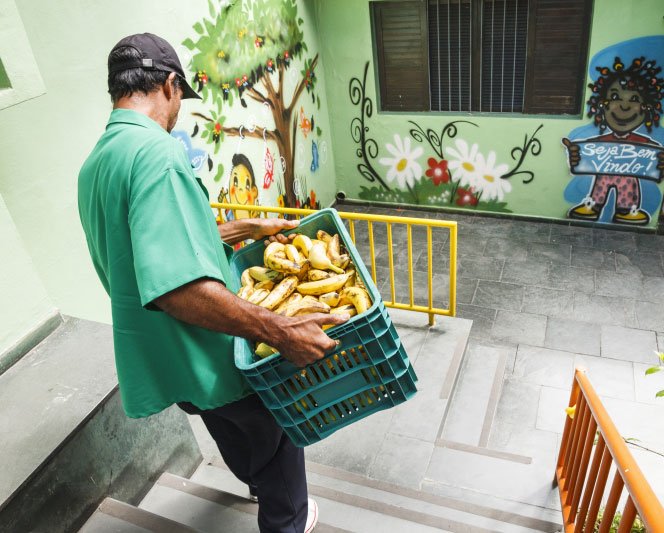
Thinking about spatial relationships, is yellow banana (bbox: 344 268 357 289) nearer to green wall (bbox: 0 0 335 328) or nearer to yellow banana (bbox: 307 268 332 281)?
yellow banana (bbox: 307 268 332 281)

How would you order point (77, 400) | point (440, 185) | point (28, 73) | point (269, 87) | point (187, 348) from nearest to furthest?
1. point (187, 348)
2. point (77, 400)
3. point (28, 73)
4. point (269, 87)
5. point (440, 185)

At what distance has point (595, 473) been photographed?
2.34 m

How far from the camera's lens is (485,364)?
A: 15.0ft

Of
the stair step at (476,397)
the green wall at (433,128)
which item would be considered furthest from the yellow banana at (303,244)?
the green wall at (433,128)

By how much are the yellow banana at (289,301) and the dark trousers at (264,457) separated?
1.15ft

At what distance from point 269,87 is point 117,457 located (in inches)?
187

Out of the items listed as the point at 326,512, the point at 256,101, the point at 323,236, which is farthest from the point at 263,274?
the point at 256,101

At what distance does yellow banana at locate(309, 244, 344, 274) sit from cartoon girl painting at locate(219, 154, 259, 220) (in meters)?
3.21

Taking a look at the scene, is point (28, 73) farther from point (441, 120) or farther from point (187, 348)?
point (441, 120)

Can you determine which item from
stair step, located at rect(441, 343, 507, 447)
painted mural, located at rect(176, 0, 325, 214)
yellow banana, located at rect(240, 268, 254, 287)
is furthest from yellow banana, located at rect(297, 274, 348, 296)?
painted mural, located at rect(176, 0, 325, 214)

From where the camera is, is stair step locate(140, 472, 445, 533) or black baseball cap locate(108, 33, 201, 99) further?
stair step locate(140, 472, 445, 533)

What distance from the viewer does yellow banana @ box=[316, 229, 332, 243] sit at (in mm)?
2465

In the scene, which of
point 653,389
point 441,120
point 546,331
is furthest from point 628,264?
point 441,120

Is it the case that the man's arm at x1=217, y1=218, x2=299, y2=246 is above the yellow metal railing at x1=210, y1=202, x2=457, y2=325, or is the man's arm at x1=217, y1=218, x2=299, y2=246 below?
above
